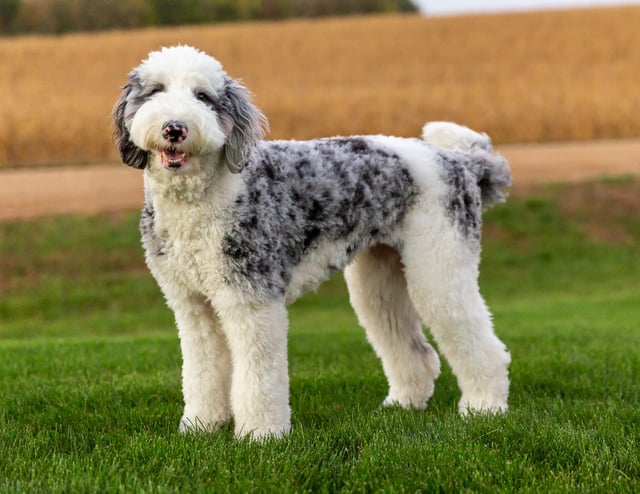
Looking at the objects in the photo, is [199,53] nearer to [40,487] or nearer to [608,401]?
[40,487]

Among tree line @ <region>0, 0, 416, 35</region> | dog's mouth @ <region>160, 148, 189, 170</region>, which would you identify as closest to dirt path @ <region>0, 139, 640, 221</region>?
dog's mouth @ <region>160, 148, 189, 170</region>

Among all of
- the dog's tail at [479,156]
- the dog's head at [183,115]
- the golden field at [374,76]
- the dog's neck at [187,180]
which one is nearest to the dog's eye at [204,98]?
the dog's head at [183,115]

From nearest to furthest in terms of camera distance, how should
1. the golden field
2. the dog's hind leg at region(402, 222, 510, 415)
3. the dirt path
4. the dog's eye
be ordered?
the dog's eye
the dog's hind leg at region(402, 222, 510, 415)
the dirt path
the golden field

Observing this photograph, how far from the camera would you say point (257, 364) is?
5359 millimetres

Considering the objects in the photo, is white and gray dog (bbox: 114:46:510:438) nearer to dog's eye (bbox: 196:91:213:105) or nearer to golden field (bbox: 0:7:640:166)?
dog's eye (bbox: 196:91:213:105)

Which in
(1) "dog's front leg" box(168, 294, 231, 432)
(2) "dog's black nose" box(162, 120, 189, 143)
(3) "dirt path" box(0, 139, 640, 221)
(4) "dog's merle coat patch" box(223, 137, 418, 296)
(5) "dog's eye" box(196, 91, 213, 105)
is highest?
(5) "dog's eye" box(196, 91, 213, 105)

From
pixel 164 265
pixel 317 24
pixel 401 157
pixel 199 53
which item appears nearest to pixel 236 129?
pixel 199 53

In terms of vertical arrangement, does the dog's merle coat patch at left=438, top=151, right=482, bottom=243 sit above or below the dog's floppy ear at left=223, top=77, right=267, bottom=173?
below

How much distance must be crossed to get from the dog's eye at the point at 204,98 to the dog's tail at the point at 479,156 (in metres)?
2.21

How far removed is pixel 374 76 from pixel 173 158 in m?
28.4

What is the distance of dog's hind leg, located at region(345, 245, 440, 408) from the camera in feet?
22.1

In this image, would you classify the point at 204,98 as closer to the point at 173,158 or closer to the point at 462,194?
the point at 173,158

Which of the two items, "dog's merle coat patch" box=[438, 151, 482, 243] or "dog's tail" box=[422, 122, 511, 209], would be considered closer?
"dog's merle coat patch" box=[438, 151, 482, 243]

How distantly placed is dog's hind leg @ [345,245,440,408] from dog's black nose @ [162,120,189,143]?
227 cm
